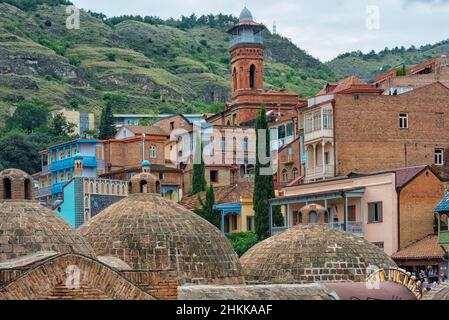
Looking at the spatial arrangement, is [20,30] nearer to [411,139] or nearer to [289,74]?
[289,74]

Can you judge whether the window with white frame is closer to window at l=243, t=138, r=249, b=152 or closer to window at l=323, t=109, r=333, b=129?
window at l=323, t=109, r=333, b=129

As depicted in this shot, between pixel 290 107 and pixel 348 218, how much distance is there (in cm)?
3930

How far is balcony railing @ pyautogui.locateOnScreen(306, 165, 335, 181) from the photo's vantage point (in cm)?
6706

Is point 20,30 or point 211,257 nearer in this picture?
point 211,257

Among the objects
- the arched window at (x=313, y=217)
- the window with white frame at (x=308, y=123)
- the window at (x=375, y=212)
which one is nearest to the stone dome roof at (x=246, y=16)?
the window with white frame at (x=308, y=123)

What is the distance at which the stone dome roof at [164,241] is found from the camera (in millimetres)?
30391

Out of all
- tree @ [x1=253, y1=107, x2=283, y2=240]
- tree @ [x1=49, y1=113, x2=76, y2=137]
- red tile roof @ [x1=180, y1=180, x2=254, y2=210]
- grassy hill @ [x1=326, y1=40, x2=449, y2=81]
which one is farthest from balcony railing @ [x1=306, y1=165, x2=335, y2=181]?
grassy hill @ [x1=326, y1=40, x2=449, y2=81]

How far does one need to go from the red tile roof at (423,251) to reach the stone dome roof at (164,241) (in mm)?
19134

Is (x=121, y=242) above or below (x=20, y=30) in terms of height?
below

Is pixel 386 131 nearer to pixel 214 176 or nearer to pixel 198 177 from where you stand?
pixel 198 177

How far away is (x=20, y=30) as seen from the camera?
162125 millimetres

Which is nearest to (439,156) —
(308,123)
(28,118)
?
(308,123)

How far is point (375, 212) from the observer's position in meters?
56.2
